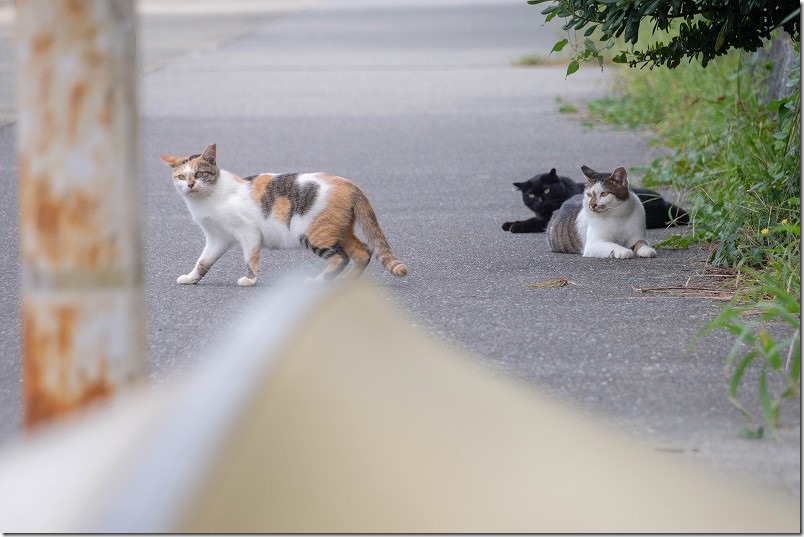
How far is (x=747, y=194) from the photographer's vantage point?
5.34m

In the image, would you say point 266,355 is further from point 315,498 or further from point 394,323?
point 394,323

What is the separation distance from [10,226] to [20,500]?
16.8 feet

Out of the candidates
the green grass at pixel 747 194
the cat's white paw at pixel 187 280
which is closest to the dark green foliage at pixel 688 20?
the green grass at pixel 747 194

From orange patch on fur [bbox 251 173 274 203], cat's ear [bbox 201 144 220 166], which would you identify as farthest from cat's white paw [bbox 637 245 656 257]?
cat's ear [bbox 201 144 220 166]

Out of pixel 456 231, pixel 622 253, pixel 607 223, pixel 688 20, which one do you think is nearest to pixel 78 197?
pixel 688 20

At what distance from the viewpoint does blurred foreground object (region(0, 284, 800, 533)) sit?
158 cm

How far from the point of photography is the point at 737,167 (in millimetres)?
5715

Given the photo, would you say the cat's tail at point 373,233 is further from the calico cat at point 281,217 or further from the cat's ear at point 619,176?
the cat's ear at point 619,176

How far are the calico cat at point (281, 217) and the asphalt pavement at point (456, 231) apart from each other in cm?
15

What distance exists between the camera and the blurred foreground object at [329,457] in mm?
1579

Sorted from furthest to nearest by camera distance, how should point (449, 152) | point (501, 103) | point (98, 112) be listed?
point (501, 103)
point (449, 152)
point (98, 112)

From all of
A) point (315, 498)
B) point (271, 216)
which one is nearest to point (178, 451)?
point (315, 498)

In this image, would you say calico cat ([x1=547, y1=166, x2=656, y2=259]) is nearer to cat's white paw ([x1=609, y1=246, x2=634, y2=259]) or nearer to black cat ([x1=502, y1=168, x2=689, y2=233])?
cat's white paw ([x1=609, y1=246, x2=634, y2=259])

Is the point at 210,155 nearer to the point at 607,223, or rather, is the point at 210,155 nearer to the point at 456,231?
the point at 456,231
